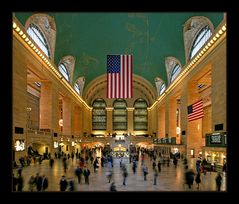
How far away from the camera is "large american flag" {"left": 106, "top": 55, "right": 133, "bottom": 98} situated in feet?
93.7

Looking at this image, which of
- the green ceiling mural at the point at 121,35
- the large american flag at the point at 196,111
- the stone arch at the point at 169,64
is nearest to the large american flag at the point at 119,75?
the large american flag at the point at 196,111

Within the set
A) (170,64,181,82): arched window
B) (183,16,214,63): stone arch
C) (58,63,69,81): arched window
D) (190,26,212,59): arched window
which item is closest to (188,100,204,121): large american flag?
(190,26,212,59): arched window

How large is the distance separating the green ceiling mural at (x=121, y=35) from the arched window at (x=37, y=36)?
1743 millimetres

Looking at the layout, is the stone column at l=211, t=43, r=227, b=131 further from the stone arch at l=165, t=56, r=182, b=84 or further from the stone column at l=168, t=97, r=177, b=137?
the stone column at l=168, t=97, r=177, b=137

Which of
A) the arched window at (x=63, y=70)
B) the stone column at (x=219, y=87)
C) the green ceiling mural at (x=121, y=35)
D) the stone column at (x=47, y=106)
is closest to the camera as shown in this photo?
the stone column at (x=219, y=87)

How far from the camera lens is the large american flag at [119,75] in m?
28.6

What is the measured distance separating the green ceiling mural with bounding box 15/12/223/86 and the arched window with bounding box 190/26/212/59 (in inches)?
71.1

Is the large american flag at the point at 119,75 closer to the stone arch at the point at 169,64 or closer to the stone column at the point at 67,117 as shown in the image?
the stone arch at the point at 169,64

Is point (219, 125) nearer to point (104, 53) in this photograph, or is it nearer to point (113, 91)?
point (113, 91)

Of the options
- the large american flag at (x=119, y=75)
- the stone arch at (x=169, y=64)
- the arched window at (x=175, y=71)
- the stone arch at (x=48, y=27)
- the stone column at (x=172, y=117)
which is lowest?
the stone column at (x=172, y=117)

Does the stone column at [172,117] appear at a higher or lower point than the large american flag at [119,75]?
lower
